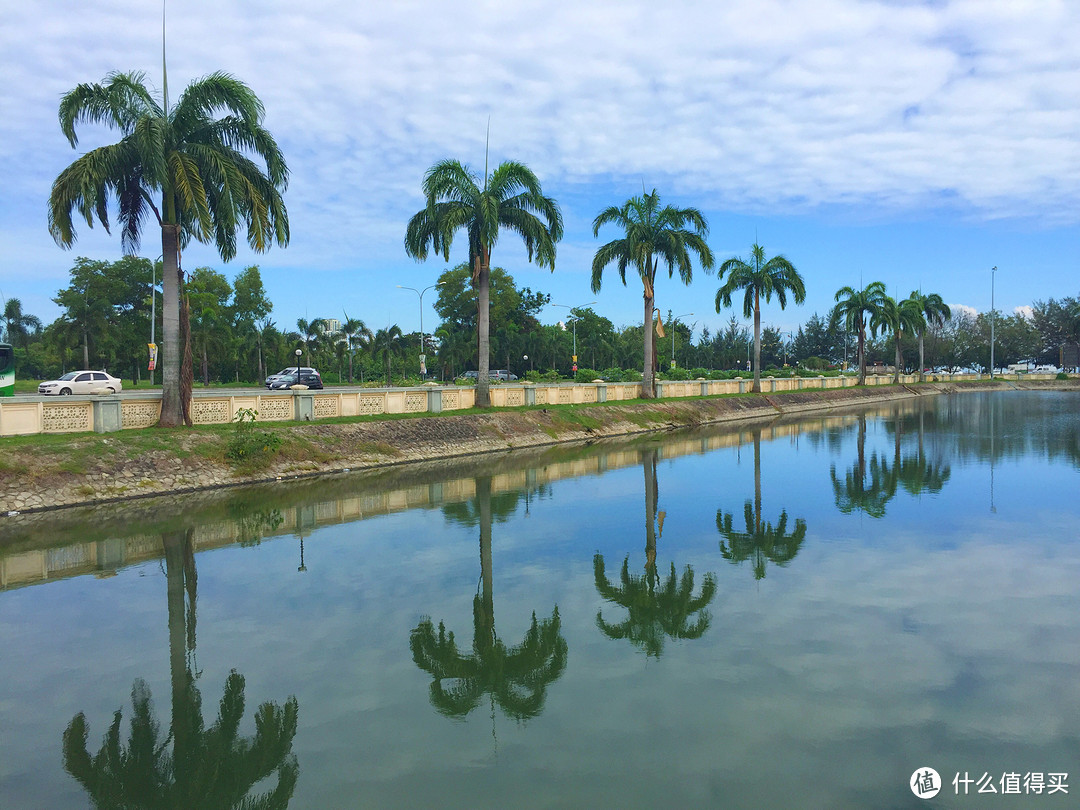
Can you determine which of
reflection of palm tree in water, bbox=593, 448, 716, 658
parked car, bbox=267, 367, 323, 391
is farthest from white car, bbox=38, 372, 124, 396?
reflection of palm tree in water, bbox=593, 448, 716, 658

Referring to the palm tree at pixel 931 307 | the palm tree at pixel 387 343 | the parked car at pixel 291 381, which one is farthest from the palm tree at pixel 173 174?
the palm tree at pixel 931 307

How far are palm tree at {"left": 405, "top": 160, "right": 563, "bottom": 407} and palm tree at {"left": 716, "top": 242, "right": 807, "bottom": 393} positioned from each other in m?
25.0

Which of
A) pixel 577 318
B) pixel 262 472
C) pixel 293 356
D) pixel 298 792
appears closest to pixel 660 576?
pixel 298 792

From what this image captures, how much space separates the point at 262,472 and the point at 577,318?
84.7 m

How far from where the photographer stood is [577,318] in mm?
103312

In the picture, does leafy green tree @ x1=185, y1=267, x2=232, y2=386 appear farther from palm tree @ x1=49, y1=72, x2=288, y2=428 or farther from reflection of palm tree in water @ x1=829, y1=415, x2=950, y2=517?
reflection of palm tree in water @ x1=829, y1=415, x2=950, y2=517

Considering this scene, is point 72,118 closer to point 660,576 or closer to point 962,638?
point 660,576

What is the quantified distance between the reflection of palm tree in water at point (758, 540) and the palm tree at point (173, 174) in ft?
54.0

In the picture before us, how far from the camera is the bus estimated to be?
34.7 meters

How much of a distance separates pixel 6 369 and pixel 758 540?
37.1 meters

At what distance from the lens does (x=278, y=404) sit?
24.9m

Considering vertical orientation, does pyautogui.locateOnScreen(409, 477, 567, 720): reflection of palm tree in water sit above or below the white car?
below

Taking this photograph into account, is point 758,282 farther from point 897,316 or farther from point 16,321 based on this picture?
point 16,321

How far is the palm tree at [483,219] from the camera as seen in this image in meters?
30.2
